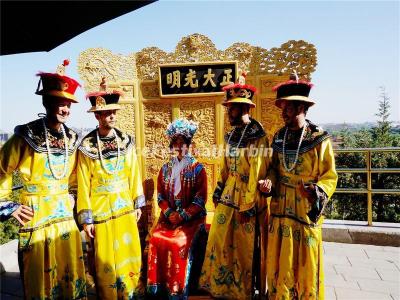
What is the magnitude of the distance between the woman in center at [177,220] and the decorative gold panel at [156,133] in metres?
1.16

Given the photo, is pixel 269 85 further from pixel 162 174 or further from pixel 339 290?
pixel 339 290

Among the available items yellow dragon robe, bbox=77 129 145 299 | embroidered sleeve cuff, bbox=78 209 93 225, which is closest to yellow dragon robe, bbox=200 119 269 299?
yellow dragon robe, bbox=77 129 145 299

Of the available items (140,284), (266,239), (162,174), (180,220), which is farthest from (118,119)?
(266,239)

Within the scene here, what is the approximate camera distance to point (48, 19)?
2.21m

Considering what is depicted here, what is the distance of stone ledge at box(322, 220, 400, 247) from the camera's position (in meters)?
4.84

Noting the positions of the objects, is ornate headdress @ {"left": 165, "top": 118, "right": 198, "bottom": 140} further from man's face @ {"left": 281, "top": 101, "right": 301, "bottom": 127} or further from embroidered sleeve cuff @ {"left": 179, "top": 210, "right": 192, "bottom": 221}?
man's face @ {"left": 281, "top": 101, "right": 301, "bottom": 127}

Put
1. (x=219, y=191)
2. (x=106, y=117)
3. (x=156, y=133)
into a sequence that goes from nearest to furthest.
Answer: (x=106, y=117), (x=219, y=191), (x=156, y=133)

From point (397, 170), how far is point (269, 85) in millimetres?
2438

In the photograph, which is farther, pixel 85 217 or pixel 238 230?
pixel 238 230

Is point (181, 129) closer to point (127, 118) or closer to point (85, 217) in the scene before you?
point (85, 217)

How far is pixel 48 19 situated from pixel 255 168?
7.33 feet

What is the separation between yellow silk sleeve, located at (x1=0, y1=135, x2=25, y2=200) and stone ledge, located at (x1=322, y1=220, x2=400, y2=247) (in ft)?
15.1

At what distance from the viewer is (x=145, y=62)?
15.8ft

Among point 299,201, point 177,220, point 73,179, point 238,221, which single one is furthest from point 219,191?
point 73,179
